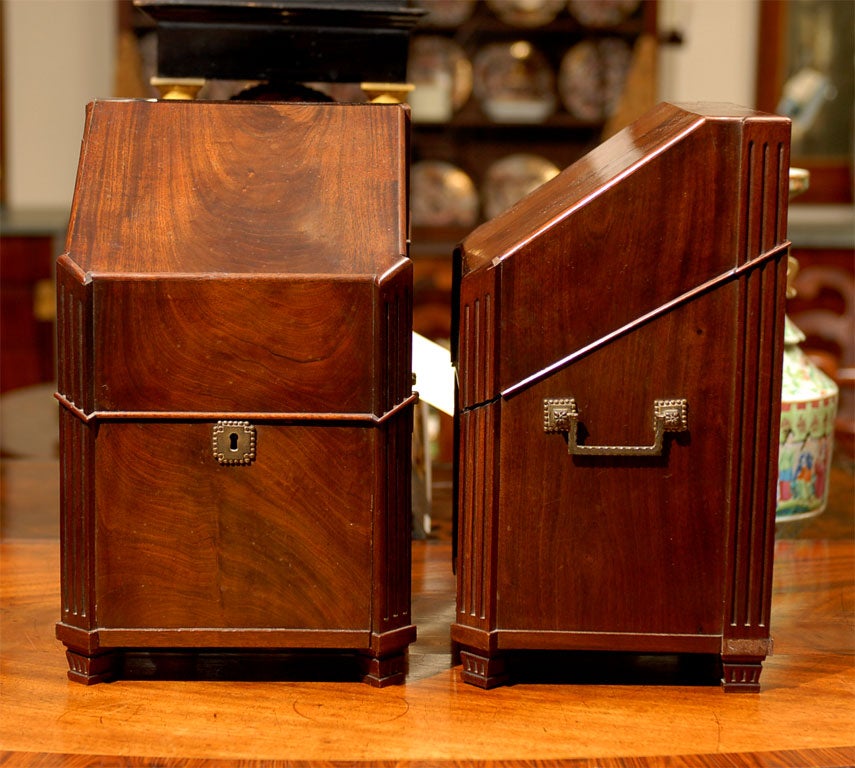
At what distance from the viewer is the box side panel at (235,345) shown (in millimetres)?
937

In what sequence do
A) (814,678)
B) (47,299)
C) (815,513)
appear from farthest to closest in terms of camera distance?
(47,299), (815,513), (814,678)

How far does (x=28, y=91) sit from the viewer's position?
4512 millimetres

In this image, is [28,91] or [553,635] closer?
[553,635]

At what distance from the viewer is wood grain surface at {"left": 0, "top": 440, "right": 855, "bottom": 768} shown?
0.87 m

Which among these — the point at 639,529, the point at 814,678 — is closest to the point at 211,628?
the point at 639,529

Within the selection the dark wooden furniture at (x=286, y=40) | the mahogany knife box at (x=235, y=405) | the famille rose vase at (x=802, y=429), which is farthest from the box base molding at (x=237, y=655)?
the dark wooden furniture at (x=286, y=40)

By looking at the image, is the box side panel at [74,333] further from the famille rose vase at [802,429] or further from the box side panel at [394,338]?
the famille rose vase at [802,429]

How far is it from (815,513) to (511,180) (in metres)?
3.23

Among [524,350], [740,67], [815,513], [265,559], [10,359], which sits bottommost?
[10,359]

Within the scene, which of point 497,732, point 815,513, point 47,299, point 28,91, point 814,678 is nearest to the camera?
point 497,732

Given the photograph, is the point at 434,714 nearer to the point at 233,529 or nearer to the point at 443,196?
the point at 233,529

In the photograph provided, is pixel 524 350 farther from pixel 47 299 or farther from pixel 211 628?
pixel 47 299

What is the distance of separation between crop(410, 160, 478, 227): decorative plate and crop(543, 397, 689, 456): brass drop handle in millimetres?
3655

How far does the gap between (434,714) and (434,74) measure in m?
3.75
